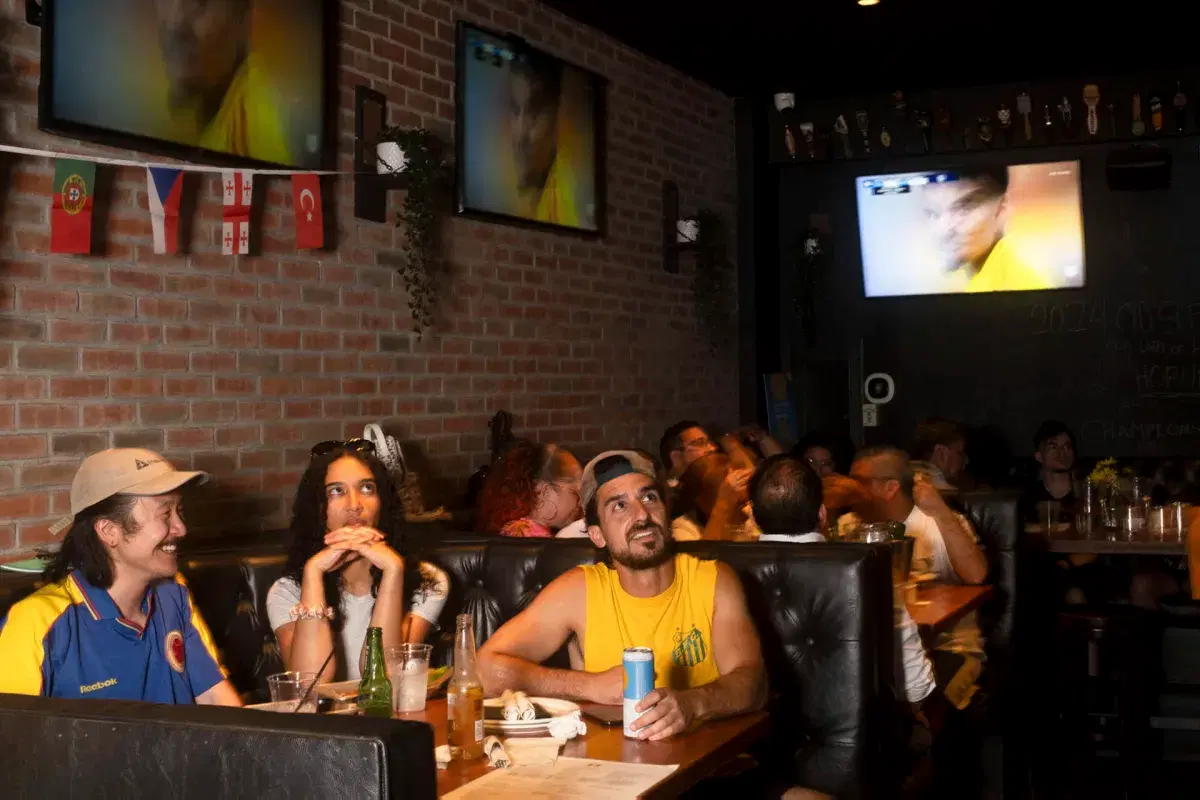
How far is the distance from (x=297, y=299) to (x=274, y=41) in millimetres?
861

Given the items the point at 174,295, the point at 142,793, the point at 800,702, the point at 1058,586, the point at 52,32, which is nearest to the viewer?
the point at 142,793

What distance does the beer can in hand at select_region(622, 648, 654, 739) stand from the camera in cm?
234

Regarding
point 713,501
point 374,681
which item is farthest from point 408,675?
point 713,501

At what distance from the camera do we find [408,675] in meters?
2.47

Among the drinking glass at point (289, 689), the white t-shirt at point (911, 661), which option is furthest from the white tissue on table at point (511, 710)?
the white t-shirt at point (911, 661)

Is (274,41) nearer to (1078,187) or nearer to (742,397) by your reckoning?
(742,397)

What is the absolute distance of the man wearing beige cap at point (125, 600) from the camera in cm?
250

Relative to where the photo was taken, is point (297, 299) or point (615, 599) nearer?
point (615, 599)

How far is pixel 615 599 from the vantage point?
2.99m

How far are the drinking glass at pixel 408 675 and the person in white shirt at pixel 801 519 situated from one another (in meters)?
1.36

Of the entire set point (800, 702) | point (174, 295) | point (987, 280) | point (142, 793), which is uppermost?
point (987, 280)

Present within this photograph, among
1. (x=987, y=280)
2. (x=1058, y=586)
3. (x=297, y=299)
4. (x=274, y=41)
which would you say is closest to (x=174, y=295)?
(x=297, y=299)

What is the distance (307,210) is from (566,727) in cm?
260

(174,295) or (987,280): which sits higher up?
(987,280)
